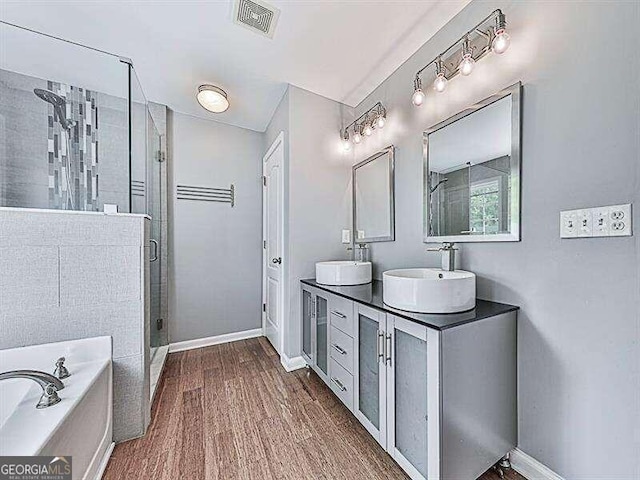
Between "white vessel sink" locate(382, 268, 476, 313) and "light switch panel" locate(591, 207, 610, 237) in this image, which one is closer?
"light switch panel" locate(591, 207, 610, 237)

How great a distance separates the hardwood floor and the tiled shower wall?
139 cm

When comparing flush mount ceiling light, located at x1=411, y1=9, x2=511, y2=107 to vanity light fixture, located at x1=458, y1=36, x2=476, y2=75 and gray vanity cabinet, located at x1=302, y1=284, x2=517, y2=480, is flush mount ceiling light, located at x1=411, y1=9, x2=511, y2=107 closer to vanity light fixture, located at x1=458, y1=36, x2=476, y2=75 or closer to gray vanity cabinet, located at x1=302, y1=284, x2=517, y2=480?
vanity light fixture, located at x1=458, y1=36, x2=476, y2=75

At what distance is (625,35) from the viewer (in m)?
0.95

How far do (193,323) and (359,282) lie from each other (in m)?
1.87

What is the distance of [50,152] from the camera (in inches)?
68.9

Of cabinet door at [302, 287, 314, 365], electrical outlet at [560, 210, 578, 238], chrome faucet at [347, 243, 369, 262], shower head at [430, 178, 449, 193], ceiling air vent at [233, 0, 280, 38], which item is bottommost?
cabinet door at [302, 287, 314, 365]

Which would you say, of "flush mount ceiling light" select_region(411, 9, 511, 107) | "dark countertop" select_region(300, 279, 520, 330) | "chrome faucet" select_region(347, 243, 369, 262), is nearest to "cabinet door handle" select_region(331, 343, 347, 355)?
"dark countertop" select_region(300, 279, 520, 330)

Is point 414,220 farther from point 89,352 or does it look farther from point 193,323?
point 193,323

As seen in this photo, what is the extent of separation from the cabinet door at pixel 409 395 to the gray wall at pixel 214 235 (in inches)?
85.6

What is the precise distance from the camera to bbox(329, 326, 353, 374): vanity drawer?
1.58 metres

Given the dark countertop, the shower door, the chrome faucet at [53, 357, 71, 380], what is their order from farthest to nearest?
the shower door
the chrome faucet at [53, 357, 71, 380]
the dark countertop

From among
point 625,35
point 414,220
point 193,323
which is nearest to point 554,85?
point 625,35

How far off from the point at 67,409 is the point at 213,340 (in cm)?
202

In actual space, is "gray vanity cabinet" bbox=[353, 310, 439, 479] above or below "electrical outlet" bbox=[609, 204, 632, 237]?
below
